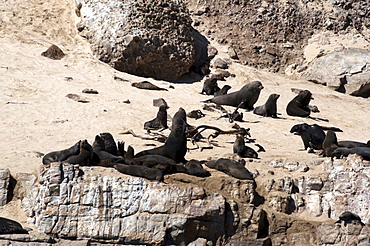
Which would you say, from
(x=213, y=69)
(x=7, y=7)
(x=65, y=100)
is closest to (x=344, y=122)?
(x=213, y=69)

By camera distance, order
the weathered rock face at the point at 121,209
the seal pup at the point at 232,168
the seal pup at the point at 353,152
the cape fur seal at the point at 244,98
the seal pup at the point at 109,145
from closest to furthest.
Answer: the weathered rock face at the point at 121,209 < the seal pup at the point at 232,168 < the seal pup at the point at 353,152 < the seal pup at the point at 109,145 < the cape fur seal at the point at 244,98

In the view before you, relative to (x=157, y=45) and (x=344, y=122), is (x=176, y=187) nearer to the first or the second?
(x=344, y=122)

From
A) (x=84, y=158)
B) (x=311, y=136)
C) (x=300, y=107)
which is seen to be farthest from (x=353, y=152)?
(x=300, y=107)

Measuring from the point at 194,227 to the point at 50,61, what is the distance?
32.2ft

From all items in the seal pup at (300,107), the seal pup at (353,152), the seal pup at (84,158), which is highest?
the seal pup at (353,152)

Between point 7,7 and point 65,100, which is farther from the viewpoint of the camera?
point 7,7

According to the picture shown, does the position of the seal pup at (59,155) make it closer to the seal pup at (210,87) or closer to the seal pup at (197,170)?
the seal pup at (197,170)

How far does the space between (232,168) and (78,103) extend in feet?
18.4

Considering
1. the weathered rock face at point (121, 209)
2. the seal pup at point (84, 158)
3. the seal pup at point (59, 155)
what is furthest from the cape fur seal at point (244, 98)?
the weathered rock face at point (121, 209)

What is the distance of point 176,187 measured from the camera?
764 cm

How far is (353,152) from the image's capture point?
30.3ft

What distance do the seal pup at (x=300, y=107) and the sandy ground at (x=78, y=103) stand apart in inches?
9.0

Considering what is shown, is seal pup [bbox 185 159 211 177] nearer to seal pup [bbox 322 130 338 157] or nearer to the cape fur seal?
seal pup [bbox 322 130 338 157]

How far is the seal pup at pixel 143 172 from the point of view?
782cm
